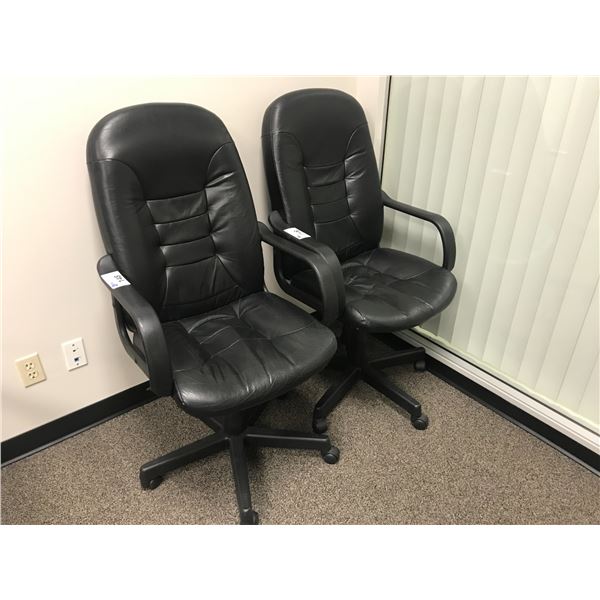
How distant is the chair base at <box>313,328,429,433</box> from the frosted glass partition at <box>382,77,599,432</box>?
0.78ft

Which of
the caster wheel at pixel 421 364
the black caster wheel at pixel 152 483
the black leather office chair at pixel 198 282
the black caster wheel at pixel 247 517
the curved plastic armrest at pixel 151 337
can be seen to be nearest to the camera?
the curved plastic armrest at pixel 151 337

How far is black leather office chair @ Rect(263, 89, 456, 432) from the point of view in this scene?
1.64m

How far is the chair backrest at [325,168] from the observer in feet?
5.46

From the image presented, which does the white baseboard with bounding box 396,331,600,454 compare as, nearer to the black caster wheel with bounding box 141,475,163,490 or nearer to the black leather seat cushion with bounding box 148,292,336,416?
the black leather seat cushion with bounding box 148,292,336,416

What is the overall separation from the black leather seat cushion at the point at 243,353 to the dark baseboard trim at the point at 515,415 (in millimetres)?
840

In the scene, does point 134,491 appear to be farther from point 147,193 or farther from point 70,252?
point 147,193

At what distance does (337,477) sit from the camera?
1.60 meters

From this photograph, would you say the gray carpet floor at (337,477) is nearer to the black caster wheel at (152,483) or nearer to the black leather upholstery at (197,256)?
the black caster wheel at (152,483)

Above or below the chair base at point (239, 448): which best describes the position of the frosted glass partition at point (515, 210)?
above

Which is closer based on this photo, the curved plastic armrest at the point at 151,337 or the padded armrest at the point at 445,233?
the curved plastic armrest at the point at 151,337

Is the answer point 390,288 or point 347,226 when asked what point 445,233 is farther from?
point 347,226

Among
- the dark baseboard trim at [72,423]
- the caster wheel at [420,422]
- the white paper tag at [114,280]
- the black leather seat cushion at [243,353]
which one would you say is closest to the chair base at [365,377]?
the caster wheel at [420,422]

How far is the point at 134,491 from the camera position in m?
1.54

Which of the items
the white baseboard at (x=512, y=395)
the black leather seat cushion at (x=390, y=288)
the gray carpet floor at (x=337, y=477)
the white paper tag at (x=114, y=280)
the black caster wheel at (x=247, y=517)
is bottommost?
the gray carpet floor at (x=337, y=477)
